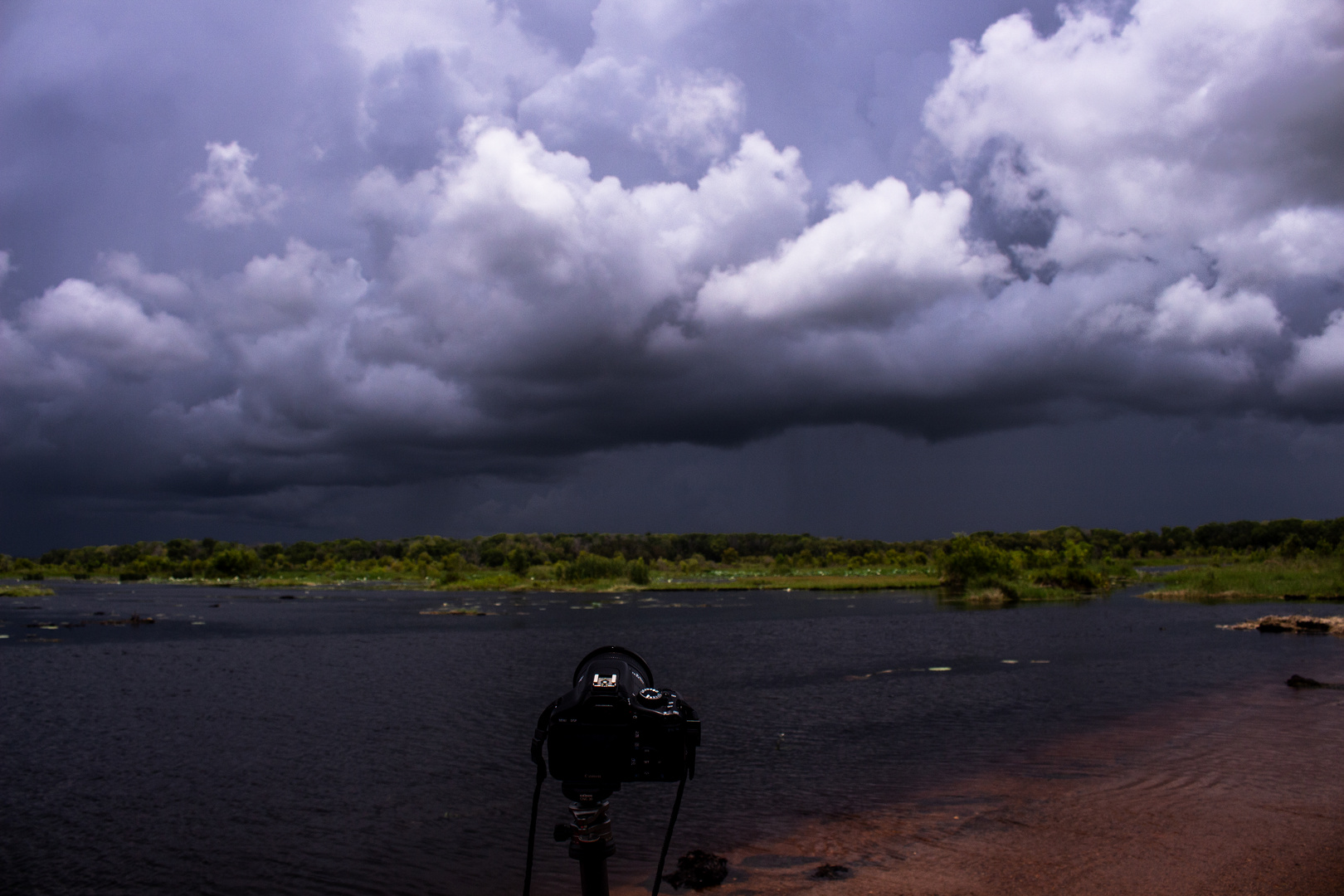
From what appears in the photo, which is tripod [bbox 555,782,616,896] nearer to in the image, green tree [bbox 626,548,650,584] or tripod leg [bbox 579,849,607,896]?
tripod leg [bbox 579,849,607,896]

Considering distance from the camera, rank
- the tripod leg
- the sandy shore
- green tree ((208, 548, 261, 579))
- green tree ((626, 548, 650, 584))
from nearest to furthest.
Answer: the tripod leg, the sandy shore, green tree ((626, 548, 650, 584)), green tree ((208, 548, 261, 579))

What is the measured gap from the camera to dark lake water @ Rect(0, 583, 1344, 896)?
13.1 meters

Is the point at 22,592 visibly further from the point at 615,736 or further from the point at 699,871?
the point at 615,736

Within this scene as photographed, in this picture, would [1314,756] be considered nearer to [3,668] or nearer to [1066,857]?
[1066,857]

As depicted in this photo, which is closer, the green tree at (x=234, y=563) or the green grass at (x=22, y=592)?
the green grass at (x=22, y=592)

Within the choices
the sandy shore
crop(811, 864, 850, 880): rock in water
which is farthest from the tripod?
crop(811, 864, 850, 880): rock in water

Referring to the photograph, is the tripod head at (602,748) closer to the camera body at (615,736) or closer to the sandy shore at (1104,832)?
the camera body at (615,736)

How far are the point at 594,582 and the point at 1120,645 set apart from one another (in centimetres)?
8480

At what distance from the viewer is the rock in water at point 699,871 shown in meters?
10.8

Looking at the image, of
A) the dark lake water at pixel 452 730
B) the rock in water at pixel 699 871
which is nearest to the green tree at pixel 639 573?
the dark lake water at pixel 452 730

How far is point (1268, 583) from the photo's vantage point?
228 ft

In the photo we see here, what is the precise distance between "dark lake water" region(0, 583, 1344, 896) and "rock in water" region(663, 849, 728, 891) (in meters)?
0.82

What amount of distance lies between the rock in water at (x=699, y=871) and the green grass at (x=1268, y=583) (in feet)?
234

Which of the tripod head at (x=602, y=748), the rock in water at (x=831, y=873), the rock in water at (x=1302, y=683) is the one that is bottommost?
the rock in water at (x=1302, y=683)
